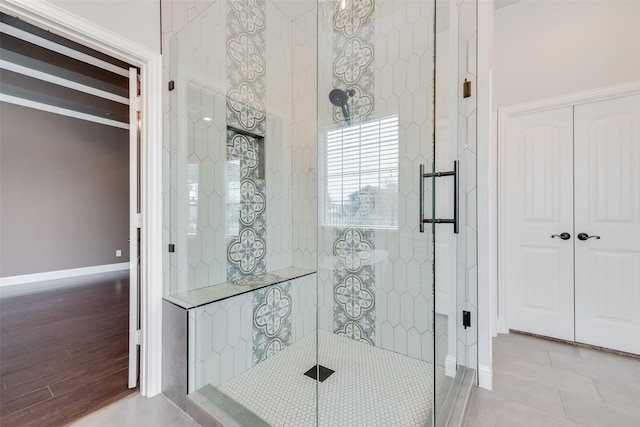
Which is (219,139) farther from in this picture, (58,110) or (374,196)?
(58,110)

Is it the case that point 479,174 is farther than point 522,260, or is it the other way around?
point 522,260

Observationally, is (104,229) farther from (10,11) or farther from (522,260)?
(522,260)

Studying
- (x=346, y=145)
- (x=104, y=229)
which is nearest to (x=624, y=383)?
(x=346, y=145)

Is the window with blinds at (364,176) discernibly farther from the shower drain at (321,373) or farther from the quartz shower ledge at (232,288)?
the shower drain at (321,373)

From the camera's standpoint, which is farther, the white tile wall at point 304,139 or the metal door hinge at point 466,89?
the white tile wall at point 304,139

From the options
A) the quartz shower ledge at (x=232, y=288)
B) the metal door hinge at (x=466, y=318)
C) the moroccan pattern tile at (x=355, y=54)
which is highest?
the moroccan pattern tile at (x=355, y=54)

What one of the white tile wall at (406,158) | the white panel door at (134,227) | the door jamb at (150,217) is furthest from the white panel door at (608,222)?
the white panel door at (134,227)

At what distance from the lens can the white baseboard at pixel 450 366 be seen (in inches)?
59.4

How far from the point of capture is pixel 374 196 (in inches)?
72.7

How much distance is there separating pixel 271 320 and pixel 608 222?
8.91 ft

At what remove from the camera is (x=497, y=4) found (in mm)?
2533

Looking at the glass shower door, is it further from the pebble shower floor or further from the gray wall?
the gray wall

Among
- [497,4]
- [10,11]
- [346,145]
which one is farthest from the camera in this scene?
[497,4]

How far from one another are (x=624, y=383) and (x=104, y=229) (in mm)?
7103
